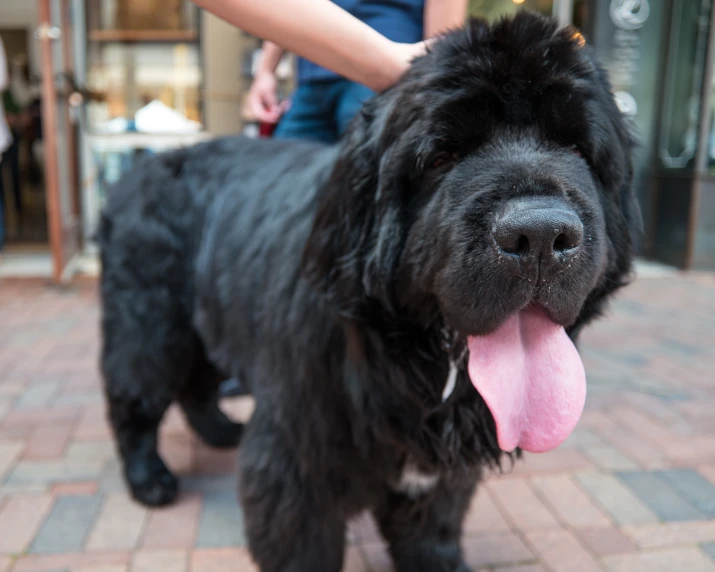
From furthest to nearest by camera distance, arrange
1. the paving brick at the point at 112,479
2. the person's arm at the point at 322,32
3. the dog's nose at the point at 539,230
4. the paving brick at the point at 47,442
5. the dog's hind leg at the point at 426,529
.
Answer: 1. the paving brick at the point at 47,442
2. the paving brick at the point at 112,479
3. the dog's hind leg at the point at 426,529
4. the person's arm at the point at 322,32
5. the dog's nose at the point at 539,230

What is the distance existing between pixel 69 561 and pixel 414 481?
122 centimetres

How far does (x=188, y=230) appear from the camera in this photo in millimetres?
2426

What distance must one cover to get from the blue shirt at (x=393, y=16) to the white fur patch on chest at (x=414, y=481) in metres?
1.45

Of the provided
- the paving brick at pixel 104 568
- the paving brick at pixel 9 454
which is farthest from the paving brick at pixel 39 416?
the paving brick at pixel 104 568

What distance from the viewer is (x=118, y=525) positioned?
7.52ft

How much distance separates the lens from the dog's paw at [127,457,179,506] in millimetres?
2398

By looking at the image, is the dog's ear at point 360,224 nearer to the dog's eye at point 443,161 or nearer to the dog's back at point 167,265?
the dog's eye at point 443,161

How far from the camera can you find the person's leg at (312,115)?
2.50m

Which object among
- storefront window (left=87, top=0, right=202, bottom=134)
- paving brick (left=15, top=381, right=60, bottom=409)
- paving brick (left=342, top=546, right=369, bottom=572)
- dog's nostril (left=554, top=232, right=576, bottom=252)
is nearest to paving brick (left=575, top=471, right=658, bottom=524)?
paving brick (left=342, top=546, right=369, bottom=572)

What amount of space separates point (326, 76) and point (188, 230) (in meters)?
0.78

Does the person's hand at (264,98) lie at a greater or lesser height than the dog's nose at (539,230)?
greater

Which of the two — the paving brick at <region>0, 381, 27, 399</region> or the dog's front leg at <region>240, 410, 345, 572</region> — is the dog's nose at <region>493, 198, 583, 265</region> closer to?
the dog's front leg at <region>240, 410, 345, 572</region>

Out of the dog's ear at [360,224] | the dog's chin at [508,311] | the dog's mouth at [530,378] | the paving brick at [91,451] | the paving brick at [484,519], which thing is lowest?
the paving brick at [91,451]

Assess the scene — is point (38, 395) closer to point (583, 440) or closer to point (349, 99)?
point (349, 99)
